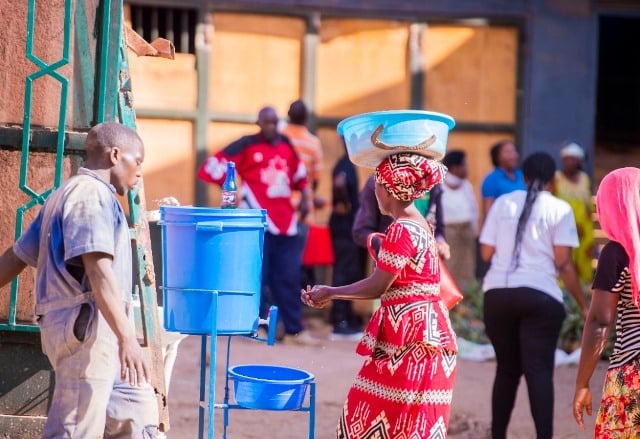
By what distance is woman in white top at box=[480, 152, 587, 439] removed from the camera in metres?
6.48

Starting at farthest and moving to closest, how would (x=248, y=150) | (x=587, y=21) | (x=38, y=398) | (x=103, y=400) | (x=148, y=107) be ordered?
(x=587, y=21) < (x=148, y=107) < (x=248, y=150) < (x=38, y=398) < (x=103, y=400)

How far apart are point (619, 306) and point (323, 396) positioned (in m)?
4.03

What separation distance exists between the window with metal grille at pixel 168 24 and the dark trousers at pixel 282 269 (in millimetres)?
2756

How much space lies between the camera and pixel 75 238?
4.37 meters

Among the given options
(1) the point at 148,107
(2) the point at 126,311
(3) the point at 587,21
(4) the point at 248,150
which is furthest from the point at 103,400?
(3) the point at 587,21

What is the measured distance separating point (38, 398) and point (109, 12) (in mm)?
1933

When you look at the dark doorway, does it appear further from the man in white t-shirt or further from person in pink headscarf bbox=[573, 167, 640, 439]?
person in pink headscarf bbox=[573, 167, 640, 439]

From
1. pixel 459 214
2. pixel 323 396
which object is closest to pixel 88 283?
pixel 323 396

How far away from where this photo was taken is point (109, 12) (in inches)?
237

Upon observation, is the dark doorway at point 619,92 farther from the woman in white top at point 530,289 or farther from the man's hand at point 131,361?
the man's hand at point 131,361

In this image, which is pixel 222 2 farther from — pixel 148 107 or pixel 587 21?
pixel 587 21

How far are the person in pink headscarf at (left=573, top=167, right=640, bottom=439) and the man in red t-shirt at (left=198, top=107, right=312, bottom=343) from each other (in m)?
4.91

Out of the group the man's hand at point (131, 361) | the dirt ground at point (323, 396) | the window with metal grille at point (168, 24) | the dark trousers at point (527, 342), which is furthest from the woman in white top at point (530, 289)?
the window with metal grille at point (168, 24)

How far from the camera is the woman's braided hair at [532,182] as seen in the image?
6598 mm
